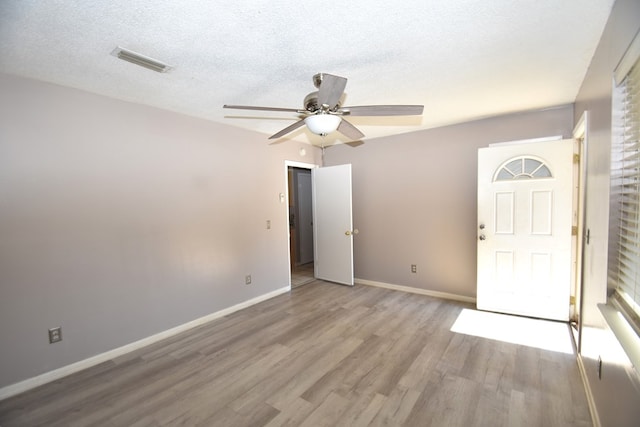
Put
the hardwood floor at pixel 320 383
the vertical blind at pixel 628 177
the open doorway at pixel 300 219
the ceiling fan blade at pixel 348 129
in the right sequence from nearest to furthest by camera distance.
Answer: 1. the vertical blind at pixel 628 177
2. the hardwood floor at pixel 320 383
3. the ceiling fan blade at pixel 348 129
4. the open doorway at pixel 300 219

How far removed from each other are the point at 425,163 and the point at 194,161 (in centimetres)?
306

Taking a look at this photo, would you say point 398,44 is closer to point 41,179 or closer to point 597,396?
point 597,396

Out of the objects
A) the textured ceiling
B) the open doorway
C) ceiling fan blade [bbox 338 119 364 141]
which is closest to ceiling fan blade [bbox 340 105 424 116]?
ceiling fan blade [bbox 338 119 364 141]

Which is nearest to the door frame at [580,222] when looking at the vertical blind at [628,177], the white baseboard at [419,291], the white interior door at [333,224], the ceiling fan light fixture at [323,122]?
the vertical blind at [628,177]

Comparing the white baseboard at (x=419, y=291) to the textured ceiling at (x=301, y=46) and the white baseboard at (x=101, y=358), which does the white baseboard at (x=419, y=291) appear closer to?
the white baseboard at (x=101, y=358)

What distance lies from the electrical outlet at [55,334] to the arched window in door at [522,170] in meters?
4.53

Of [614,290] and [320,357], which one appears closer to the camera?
[614,290]

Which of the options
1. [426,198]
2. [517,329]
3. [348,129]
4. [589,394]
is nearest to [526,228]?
[517,329]

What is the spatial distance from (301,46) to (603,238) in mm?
2168

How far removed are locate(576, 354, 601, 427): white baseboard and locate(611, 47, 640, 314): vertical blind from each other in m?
0.86

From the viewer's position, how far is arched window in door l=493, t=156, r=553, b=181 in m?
2.99

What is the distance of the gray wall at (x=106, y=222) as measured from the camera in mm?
2068

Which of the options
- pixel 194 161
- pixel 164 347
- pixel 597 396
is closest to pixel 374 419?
pixel 597 396

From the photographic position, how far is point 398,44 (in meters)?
1.78
